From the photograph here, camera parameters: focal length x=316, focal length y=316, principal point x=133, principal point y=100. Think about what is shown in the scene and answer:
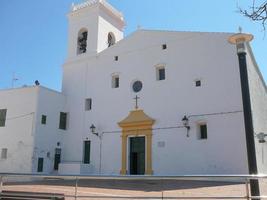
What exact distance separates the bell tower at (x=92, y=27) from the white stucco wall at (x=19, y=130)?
4.92m

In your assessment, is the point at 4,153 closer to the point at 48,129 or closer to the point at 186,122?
the point at 48,129

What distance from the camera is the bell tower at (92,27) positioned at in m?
22.7

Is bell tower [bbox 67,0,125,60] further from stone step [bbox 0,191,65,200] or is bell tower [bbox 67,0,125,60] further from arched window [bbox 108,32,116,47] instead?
stone step [bbox 0,191,65,200]

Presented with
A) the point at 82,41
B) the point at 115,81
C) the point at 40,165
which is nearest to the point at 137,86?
the point at 115,81

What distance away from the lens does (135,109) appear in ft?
63.8

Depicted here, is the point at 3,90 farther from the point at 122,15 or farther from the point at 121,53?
the point at 122,15

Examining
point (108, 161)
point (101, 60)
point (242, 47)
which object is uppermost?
point (101, 60)

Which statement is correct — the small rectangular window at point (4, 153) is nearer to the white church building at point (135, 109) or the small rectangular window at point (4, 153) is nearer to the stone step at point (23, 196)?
the white church building at point (135, 109)

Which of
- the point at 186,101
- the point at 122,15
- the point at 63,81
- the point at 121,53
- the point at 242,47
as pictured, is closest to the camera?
the point at 242,47

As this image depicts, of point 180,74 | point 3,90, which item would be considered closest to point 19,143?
point 3,90

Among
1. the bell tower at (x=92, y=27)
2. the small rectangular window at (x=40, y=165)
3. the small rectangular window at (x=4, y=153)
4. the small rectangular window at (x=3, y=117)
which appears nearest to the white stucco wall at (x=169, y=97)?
the bell tower at (x=92, y=27)

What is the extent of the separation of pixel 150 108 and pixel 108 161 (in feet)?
13.9

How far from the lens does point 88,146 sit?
20.8m

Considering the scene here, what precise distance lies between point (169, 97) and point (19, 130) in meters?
9.68
